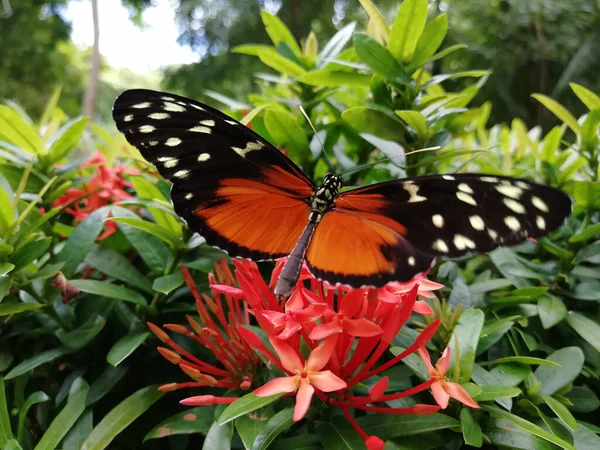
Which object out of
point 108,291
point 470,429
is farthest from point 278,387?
point 108,291

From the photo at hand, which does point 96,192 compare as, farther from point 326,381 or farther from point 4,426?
point 326,381

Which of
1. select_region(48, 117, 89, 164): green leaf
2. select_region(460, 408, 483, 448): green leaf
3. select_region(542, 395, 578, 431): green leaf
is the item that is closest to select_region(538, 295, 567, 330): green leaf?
select_region(542, 395, 578, 431): green leaf

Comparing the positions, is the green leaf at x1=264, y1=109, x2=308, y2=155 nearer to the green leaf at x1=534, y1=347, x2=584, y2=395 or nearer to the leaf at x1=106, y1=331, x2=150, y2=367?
the leaf at x1=106, y1=331, x2=150, y2=367

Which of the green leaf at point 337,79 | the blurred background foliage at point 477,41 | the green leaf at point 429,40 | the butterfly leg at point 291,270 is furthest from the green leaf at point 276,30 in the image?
the blurred background foliage at point 477,41

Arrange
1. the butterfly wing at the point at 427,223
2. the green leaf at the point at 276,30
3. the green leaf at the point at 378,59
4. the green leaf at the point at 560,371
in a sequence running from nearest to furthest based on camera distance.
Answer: the butterfly wing at the point at 427,223 < the green leaf at the point at 560,371 < the green leaf at the point at 378,59 < the green leaf at the point at 276,30

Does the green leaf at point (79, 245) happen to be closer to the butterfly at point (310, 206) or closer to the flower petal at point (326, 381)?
the butterfly at point (310, 206)

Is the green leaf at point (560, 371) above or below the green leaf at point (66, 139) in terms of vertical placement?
below
